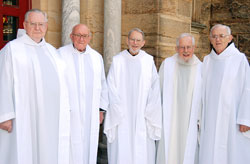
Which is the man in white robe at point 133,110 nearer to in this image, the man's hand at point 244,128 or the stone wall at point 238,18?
the man's hand at point 244,128

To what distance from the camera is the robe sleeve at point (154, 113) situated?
152 inches

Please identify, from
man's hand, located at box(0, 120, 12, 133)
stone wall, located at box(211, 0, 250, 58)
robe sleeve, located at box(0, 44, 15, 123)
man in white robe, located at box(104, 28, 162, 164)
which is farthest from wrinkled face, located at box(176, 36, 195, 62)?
stone wall, located at box(211, 0, 250, 58)

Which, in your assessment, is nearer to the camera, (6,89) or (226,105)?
(6,89)

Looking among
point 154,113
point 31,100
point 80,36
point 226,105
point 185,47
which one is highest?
point 80,36

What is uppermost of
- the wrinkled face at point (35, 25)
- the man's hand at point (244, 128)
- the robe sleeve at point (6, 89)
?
the wrinkled face at point (35, 25)

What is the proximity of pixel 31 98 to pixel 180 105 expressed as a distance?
174cm

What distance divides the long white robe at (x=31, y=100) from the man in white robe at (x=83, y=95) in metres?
0.22

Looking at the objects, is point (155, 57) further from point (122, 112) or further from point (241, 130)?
point (241, 130)

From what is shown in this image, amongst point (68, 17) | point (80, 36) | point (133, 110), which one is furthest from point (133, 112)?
point (68, 17)

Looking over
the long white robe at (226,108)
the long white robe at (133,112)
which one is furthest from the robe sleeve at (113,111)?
the long white robe at (226,108)

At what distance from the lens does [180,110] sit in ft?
12.9

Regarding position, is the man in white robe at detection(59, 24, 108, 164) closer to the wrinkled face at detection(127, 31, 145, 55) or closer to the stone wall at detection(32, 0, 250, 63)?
the wrinkled face at detection(127, 31, 145, 55)

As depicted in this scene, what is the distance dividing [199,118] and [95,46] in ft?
6.58

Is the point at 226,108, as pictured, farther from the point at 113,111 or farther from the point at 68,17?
the point at 68,17
